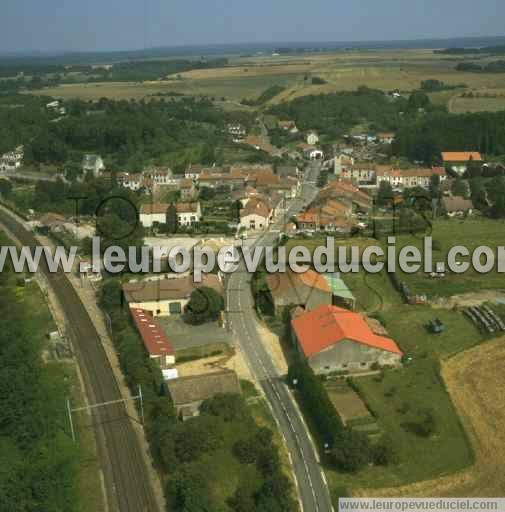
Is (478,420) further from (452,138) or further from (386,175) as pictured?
(452,138)

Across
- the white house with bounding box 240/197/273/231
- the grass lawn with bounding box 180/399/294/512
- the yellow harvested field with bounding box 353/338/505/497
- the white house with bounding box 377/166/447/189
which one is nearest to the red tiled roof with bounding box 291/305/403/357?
the yellow harvested field with bounding box 353/338/505/497

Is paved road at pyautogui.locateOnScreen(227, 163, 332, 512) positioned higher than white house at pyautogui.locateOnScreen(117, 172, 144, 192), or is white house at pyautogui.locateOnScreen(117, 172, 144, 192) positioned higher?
white house at pyautogui.locateOnScreen(117, 172, 144, 192)

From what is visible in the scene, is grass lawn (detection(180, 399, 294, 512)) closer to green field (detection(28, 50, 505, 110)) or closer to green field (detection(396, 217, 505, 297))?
green field (detection(396, 217, 505, 297))

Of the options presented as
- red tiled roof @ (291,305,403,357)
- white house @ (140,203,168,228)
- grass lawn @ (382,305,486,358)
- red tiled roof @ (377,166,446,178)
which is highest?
red tiled roof @ (377,166,446,178)

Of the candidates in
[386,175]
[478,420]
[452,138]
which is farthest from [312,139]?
[478,420]

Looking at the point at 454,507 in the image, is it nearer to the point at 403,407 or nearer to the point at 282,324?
the point at 403,407

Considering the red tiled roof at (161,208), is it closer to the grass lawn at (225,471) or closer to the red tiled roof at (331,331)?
the red tiled roof at (331,331)

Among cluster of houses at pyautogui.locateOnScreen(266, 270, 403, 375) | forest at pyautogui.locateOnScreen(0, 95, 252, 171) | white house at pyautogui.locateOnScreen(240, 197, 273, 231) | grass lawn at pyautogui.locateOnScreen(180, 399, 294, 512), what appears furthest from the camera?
forest at pyautogui.locateOnScreen(0, 95, 252, 171)
